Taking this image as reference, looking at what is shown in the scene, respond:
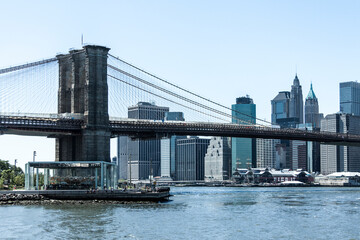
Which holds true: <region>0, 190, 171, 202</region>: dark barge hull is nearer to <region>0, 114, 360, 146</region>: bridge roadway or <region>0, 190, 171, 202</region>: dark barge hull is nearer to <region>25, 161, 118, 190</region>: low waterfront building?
<region>25, 161, 118, 190</region>: low waterfront building

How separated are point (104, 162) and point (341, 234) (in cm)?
4500

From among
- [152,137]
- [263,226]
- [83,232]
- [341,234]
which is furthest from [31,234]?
[152,137]

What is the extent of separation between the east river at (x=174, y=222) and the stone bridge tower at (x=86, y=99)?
20.4 metres

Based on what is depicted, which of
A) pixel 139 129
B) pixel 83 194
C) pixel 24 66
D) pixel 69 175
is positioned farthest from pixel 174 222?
pixel 139 129

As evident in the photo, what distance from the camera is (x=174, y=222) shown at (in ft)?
193

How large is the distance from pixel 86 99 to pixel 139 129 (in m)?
12.2

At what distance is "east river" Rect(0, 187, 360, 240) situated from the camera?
5062cm

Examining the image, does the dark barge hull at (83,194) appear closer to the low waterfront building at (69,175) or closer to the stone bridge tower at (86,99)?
the low waterfront building at (69,175)

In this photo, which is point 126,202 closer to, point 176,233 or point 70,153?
point 70,153

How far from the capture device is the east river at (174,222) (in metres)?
50.6

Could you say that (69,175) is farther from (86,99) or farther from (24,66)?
(24,66)

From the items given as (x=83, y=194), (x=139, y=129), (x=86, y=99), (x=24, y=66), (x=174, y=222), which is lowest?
(x=174, y=222)

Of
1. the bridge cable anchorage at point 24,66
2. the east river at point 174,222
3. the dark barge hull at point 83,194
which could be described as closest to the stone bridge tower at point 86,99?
the bridge cable anchorage at point 24,66

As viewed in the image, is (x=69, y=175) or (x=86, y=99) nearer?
(x=69, y=175)
